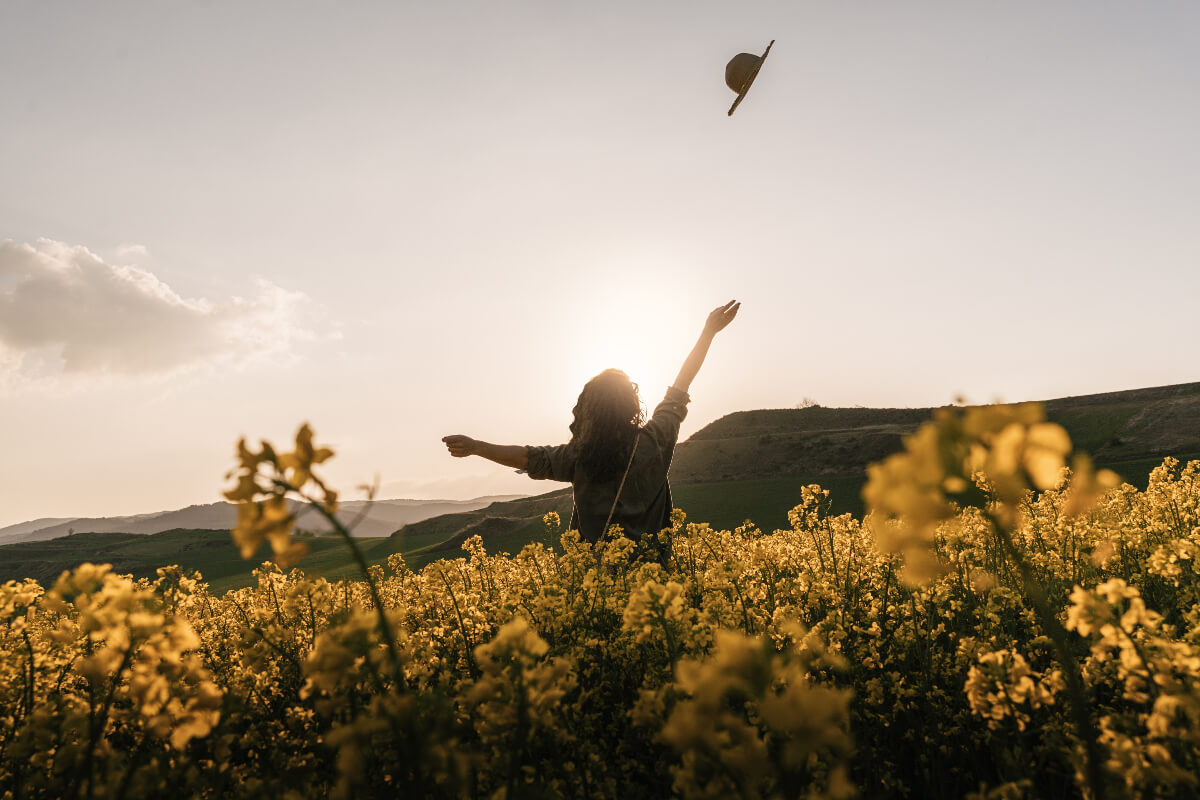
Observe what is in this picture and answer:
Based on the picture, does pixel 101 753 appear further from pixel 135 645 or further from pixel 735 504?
pixel 735 504

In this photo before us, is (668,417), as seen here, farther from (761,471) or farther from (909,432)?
(909,432)

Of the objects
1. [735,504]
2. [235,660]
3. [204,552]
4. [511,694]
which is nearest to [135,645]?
[511,694]

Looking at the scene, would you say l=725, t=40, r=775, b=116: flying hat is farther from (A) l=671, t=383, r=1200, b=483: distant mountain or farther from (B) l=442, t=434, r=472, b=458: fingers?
(A) l=671, t=383, r=1200, b=483: distant mountain

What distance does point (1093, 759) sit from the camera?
1.27 meters

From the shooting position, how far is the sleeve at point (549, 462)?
5.06 meters

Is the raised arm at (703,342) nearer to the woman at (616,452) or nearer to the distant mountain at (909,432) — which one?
the woman at (616,452)

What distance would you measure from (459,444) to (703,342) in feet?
7.71

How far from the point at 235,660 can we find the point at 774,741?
4.23m

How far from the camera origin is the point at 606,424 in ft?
15.9

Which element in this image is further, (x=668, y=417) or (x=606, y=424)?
(x=668, y=417)

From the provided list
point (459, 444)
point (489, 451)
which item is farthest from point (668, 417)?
point (459, 444)

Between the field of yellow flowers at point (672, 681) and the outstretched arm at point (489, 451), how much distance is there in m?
0.83

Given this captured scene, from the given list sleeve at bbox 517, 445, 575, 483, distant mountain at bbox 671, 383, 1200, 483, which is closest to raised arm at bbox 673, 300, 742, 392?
sleeve at bbox 517, 445, 575, 483

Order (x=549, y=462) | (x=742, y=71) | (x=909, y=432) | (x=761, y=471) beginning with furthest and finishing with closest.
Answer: (x=909, y=432) < (x=761, y=471) < (x=742, y=71) < (x=549, y=462)
